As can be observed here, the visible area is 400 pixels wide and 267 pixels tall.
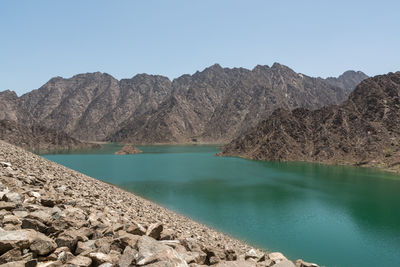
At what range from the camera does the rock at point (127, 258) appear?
701 cm

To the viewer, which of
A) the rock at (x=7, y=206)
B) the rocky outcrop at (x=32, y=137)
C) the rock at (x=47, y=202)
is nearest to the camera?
the rock at (x=7, y=206)

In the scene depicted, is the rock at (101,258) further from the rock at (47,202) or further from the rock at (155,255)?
the rock at (47,202)

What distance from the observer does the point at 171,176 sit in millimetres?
72625

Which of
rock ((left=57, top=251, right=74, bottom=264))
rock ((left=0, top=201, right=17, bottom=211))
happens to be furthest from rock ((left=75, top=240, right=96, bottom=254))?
rock ((left=0, top=201, right=17, bottom=211))

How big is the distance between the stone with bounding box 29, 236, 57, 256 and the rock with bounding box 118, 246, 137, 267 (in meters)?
1.97

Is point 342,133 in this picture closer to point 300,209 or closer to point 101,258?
point 300,209

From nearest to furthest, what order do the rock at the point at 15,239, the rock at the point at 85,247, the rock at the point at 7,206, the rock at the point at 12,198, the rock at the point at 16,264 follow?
the rock at the point at 16,264 → the rock at the point at 15,239 → the rock at the point at 85,247 → the rock at the point at 7,206 → the rock at the point at 12,198

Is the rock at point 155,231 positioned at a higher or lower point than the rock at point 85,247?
lower

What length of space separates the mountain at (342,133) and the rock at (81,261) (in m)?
104

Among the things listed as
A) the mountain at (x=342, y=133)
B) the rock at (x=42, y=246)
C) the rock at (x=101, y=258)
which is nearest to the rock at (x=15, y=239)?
the rock at (x=42, y=246)

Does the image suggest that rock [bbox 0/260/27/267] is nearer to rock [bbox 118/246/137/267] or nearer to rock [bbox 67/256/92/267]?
rock [bbox 67/256/92/267]

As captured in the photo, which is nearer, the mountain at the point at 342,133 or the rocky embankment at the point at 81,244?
the rocky embankment at the point at 81,244

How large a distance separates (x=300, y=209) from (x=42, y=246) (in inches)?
1600

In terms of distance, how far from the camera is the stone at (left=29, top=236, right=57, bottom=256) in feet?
23.6
